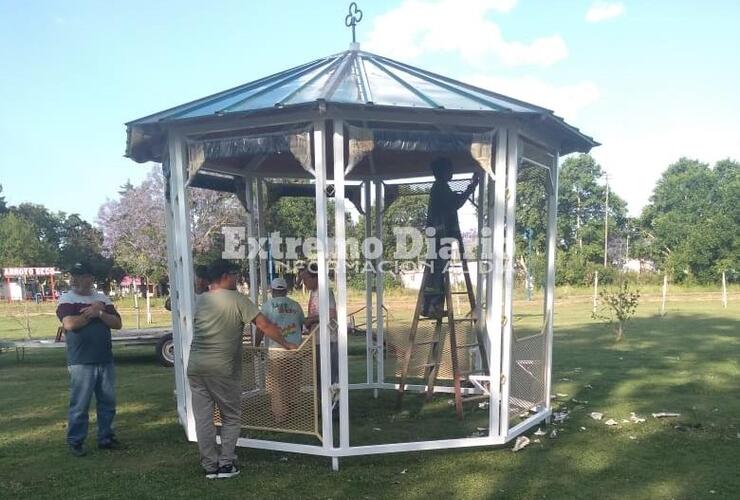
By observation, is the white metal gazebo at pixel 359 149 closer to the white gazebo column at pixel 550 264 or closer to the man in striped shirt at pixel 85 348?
the white gazebo column at pixel 550 264

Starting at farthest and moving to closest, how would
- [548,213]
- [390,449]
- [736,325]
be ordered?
[736,325] → [548,213] → [390,449]

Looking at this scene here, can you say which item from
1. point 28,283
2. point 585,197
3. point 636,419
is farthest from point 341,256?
point 585,197

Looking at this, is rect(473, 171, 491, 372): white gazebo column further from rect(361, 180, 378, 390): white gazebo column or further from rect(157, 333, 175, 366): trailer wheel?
rect(157, 333, 175, 366): trailer wheel

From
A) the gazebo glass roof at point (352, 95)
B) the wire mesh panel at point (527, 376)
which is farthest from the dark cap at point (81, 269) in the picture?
the wire mesh panel at point (527, 376)

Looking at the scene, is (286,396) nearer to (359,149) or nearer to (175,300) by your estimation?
(175,300)

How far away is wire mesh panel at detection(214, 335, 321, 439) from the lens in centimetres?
519

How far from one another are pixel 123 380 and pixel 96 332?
4.92 metres

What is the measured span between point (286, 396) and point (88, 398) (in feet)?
6.50

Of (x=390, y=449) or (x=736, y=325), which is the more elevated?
(x=390, y=449)

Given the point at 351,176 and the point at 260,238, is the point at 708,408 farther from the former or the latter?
the point at 260,238

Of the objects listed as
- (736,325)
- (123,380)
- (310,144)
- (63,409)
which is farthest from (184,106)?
(736,325)

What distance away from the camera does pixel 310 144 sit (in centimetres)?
510

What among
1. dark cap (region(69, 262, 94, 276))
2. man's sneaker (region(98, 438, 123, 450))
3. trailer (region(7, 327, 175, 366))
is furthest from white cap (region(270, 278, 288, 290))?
trailer (region(7, 327, 175, 366))

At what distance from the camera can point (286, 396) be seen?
528cm
